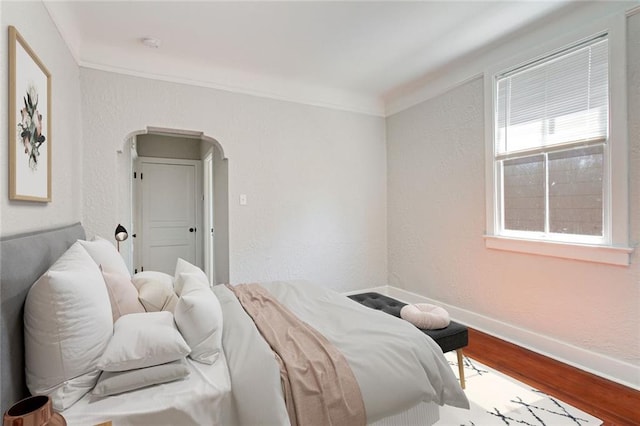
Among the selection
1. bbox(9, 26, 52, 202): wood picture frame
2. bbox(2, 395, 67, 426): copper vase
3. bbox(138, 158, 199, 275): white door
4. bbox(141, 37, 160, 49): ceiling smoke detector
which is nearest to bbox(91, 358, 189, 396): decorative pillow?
bbox(2, 395, 67, 426): copper vase

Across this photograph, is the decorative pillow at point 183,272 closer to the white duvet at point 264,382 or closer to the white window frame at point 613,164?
the white duvet at point 264,382

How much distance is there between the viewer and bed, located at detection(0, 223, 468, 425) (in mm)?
1120

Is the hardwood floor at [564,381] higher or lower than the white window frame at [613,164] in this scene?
lower

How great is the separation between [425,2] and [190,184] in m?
4.40

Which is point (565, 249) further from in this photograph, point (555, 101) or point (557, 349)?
point (555, 101)

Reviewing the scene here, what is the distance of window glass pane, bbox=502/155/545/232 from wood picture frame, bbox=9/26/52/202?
11.7 feet

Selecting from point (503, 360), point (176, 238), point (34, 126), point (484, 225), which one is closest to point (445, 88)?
point (484, 225)

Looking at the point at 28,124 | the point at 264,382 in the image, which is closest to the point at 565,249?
the point at 264,382

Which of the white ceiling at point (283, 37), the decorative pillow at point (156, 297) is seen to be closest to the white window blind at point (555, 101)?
the white ceiling at point (283, 37)

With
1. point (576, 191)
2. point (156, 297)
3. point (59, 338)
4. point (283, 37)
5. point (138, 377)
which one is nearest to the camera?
point (59, 338)

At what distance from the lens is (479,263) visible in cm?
324

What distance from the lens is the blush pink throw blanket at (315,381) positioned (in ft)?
4.05

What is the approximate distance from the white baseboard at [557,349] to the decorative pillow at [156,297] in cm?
291

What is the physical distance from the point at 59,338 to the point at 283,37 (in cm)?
274
